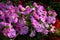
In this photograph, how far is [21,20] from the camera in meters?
2.31

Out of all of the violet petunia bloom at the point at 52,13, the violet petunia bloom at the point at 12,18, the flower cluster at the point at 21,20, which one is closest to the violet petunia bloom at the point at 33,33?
the flower cluster at the point at 21,20

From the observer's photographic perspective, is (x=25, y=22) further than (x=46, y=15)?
No

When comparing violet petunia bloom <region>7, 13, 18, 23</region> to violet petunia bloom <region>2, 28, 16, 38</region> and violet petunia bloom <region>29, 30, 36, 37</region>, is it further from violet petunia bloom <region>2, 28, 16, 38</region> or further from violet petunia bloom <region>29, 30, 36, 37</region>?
violet petunia bloom <region>29, 30, 36, 37</region>

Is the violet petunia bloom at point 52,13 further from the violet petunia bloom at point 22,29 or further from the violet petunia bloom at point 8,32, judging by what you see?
the violet petunia bloom at point 8,32

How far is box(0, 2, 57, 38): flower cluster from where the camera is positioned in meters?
2.18

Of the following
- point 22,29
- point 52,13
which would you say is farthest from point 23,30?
point 52,13

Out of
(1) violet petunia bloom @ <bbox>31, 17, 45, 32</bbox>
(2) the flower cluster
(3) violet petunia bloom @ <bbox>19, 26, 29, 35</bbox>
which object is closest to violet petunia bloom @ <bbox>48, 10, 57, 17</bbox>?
(2) the flower cluster

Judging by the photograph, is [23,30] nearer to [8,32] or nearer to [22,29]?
[22,29]

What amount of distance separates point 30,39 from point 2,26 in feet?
1.27

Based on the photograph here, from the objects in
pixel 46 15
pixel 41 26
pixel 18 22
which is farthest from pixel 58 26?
pixel 18 22

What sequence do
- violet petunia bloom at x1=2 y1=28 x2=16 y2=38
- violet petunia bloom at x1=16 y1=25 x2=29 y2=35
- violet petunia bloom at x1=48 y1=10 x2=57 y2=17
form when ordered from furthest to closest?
violet petunia bloom at x1=48 y1=10 x2=57 y2=17 → violet petunia bloom at x1=16 y1=25 x2=29 y2=35 → violet petunia bloom at x1=2 y1=28 x2=16 y2=38

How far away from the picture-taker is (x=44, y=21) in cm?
247

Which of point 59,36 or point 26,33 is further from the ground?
point 26,33

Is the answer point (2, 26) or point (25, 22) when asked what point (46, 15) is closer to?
point (25, 22)
